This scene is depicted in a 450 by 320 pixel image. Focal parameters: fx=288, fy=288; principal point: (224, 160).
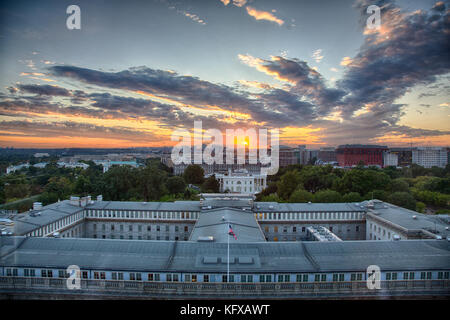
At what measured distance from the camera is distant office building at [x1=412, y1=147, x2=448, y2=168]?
5930 inches

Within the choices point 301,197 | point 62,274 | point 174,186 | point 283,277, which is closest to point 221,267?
point 283,277

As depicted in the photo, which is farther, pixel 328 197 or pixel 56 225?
pixel 328 197

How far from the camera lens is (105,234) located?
4134 centimetres

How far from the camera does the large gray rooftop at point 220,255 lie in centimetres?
1938

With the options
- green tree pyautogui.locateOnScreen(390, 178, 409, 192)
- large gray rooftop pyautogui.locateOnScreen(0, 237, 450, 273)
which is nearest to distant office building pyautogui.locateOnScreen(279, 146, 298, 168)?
green tree pyautogui.locateOnScreen(390, 178, 409, 192)

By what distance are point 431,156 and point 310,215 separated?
149346 millimetres

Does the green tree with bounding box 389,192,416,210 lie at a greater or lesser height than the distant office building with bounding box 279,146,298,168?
lesser

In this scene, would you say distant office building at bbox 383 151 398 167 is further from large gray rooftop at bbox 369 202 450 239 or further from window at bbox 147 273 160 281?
window at bbox 147 273 160 281

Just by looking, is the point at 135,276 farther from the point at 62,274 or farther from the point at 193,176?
the point at 193,176

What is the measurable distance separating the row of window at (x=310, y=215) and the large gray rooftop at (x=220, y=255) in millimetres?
17537

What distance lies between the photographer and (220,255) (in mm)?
20422

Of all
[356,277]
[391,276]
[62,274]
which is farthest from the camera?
[62,274]

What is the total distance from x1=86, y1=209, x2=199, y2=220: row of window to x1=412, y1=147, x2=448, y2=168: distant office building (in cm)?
15481

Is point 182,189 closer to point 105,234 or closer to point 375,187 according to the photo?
point 105,234
